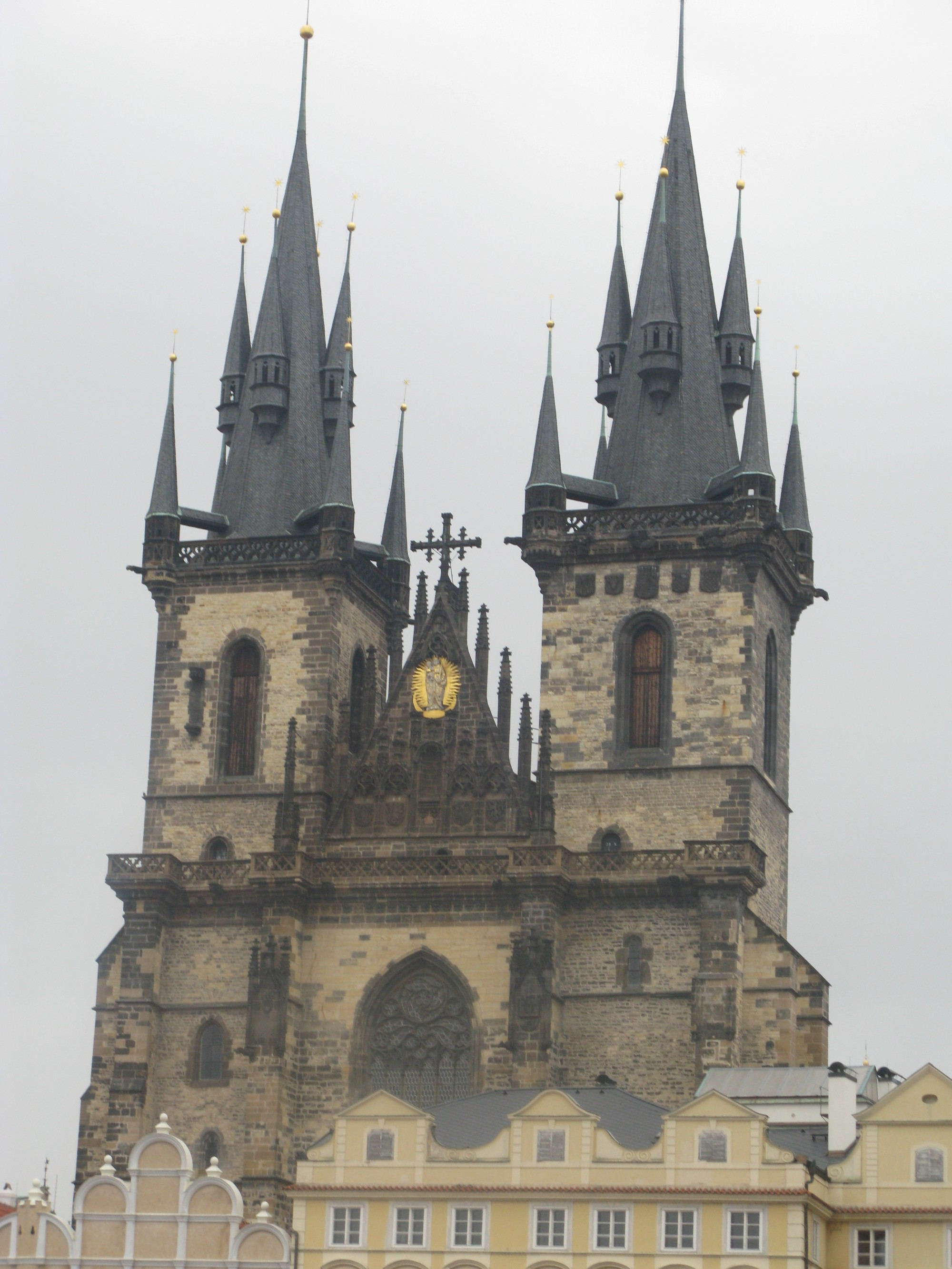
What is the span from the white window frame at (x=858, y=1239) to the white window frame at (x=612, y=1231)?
11.7 ft

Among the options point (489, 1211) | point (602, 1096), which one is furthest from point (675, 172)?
point (489, 1211)

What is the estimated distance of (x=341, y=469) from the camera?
73125 mm

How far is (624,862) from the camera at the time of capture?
68.0 meters

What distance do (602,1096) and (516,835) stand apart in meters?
10.2

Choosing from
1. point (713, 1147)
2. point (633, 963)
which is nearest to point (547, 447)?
point (633, 963)

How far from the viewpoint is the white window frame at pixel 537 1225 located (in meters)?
54.1

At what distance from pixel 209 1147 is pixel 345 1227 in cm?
1331

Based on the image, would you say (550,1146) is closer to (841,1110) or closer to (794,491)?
(841,1110)

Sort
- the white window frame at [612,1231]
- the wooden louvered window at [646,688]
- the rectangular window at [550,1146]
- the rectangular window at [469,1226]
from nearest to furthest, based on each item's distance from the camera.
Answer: the white window frame at [612,1231], the rectangular window at [469,1226], the rectangular window at [550,1146], the wooden louvered window at [646,688]

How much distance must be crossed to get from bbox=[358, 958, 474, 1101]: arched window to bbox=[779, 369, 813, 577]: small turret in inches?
514

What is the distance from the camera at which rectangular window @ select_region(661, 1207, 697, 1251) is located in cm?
5353

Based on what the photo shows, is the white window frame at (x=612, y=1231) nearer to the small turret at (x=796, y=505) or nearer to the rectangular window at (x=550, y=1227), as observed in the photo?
the rectangular window at (x=550, y=1227)

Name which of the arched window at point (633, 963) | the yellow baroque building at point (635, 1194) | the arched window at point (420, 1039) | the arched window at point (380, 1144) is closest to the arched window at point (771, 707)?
the arched window at point (633, 963)

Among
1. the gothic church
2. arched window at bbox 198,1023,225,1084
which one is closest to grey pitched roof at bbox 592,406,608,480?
the gothic church
